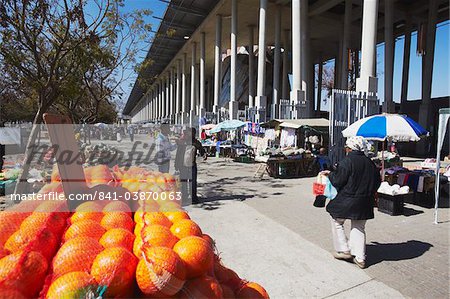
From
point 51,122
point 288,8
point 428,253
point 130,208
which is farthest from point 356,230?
point 288,8

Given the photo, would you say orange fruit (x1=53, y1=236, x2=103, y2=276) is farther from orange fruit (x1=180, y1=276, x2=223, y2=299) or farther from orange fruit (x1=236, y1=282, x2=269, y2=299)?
orange fruit (x1=236, y1=282, x2=269, y2=299)

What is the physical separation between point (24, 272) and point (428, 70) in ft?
93.3

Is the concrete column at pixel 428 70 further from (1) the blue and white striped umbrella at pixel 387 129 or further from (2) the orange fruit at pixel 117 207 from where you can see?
(2) the orange fruit at pixel 117 207

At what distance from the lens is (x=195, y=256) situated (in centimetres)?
149

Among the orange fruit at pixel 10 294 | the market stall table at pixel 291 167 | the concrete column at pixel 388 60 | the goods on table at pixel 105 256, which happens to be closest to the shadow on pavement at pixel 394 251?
the goods on table at pixel 105 256

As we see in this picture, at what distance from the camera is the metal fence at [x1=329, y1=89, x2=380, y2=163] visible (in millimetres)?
11594

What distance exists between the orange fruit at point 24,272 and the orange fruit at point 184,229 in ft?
2.21

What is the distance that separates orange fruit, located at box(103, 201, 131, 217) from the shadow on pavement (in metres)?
3.56

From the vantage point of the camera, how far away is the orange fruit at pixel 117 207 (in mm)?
1979

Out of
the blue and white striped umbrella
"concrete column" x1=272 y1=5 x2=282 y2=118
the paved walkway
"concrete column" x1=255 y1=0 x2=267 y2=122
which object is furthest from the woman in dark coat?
"concrete column" x1=272 y1=5 x2=282 y2=118

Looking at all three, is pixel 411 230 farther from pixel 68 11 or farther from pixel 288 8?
pixel 288 8

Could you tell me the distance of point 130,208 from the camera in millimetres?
2211

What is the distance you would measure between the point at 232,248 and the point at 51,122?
11.1 ft

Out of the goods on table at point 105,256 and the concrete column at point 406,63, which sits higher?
the concrete column at point 406,63
